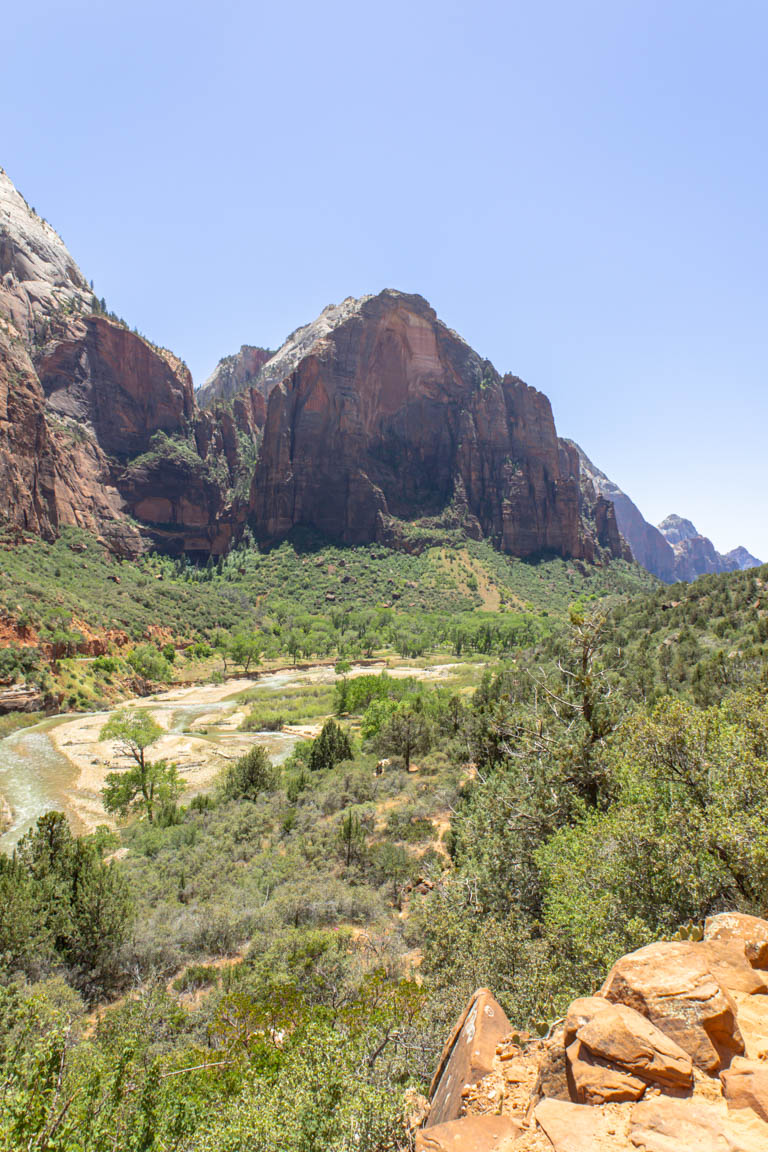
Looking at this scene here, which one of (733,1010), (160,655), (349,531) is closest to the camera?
(733,1010)

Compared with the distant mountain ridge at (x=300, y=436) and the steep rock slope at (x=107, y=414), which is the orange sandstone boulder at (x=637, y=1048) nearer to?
the distant mountain ridge at (x=300, y=436)

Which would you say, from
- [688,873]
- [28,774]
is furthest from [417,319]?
[688,873]

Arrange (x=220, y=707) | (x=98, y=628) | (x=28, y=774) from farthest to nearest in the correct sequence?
(x=98, y=628)
(x=220, y=707)
(x=28, y=774)

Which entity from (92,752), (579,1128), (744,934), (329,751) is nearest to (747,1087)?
(579,1128)

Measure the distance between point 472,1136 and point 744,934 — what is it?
3.51 metres

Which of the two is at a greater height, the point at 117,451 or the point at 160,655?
the point at 117,451

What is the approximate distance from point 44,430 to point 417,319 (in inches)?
4535

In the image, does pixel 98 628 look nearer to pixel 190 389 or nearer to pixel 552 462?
pixel 190 389

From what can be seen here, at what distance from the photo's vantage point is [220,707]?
5625 centimetres

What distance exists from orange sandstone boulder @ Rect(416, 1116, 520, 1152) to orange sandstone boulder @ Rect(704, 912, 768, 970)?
9.77 ft

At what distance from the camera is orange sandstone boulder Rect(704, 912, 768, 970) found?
5.27 meters

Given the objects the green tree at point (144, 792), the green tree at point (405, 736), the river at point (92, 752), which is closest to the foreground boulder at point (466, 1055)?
the green tree at point (144, 792)

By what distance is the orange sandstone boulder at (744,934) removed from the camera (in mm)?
5266

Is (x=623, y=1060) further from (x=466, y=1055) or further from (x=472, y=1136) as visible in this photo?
(x=466, y=1055)
